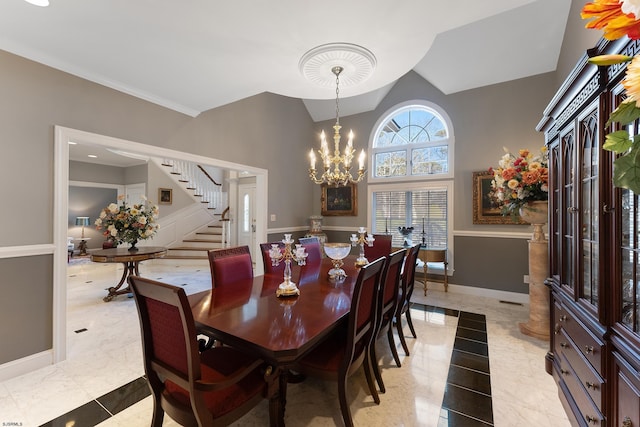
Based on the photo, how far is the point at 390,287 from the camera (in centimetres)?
215

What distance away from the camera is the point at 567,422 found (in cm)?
168

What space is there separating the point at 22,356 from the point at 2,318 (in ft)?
1.15

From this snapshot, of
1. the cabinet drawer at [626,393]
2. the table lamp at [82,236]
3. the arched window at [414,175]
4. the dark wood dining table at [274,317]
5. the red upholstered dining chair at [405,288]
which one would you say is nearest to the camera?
the cabinet drawer at [626,393]

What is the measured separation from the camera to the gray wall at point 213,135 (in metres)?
2.10

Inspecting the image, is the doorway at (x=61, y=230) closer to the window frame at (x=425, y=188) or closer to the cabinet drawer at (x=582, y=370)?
the cabinet drawer at (x=582, y=370)

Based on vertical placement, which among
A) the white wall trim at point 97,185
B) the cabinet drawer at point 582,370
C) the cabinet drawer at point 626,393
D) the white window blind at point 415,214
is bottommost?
the cabinet drawer at point 582,370

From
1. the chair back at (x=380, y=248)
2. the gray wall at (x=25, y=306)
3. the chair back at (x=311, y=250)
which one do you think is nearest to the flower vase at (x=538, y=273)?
the chair back at (x=380, y=248)

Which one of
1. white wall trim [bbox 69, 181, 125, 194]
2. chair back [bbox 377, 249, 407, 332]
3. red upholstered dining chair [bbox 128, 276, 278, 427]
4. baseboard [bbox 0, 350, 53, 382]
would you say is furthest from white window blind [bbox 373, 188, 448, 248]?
white wall trim [bbox 69, 181, 125, 194]

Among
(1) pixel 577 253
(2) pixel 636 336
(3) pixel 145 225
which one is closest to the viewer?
(2) pixel 636 336

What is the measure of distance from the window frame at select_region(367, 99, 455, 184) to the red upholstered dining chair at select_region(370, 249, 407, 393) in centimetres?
286

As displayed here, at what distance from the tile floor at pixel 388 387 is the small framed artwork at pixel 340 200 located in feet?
8.69

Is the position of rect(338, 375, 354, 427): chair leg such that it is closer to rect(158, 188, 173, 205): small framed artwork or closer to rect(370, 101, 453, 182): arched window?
rect(370, 101, 453, 182): arched window

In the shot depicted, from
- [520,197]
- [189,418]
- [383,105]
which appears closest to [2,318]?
[189,418]

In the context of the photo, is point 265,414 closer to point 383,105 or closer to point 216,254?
point 216,254
